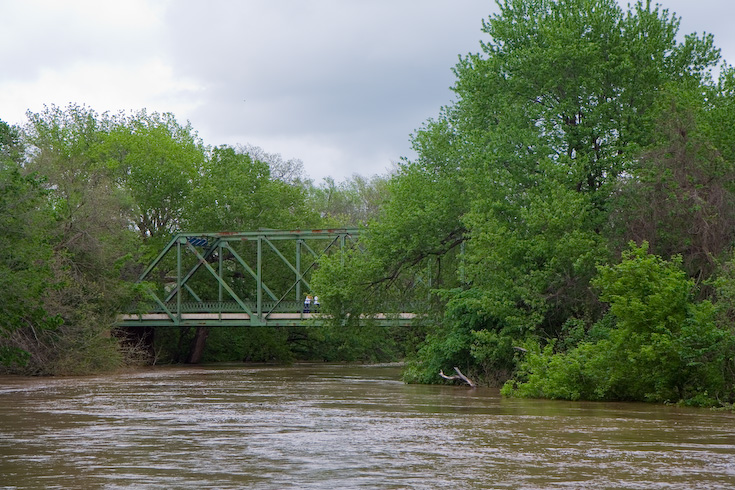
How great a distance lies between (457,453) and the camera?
14734 millimetres

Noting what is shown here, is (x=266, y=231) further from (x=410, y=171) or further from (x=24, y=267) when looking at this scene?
(x=24, y=267)

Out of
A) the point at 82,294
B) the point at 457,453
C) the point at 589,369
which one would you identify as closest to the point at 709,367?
the point at 589,369

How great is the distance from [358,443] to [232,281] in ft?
147

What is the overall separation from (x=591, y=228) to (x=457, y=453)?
54.2 feet

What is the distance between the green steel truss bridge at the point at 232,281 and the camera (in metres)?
51.3

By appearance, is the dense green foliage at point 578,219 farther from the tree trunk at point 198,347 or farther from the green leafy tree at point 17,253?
the tree trunk at point 198,347

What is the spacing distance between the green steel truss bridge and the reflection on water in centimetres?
2056

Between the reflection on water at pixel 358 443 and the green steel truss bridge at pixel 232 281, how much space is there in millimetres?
20555

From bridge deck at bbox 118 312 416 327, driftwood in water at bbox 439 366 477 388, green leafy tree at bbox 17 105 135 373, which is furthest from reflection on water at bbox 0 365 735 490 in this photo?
bridge deck at bbox 118 312 416 327

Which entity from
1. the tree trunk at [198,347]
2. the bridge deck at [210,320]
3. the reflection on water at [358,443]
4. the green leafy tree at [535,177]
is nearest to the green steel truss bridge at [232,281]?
the bridge deck at [210,320]

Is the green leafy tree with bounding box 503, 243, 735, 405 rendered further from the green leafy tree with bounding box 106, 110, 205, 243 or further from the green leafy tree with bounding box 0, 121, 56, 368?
the green leafy tree with bounding box 106, 110, 205, 243

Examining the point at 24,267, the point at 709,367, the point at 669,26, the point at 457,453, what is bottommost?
the point at 457,453

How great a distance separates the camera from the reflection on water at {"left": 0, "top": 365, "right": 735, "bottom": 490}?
12289 millimetres

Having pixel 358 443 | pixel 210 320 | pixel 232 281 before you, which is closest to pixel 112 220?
pixel 210 320
